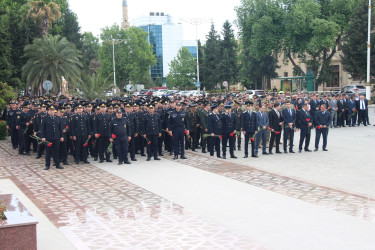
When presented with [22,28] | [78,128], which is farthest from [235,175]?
[22,28]

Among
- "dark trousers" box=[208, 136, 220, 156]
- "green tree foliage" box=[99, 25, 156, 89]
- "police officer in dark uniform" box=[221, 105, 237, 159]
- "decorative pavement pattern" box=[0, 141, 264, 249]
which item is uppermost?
"green tree foliage" box=[99, 25, 156, 89]

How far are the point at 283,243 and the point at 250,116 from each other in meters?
8.44

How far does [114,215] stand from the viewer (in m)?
8.12

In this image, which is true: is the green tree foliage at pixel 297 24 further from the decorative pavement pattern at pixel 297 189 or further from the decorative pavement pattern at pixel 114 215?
the decorative pavement pattern at pixel 114 215

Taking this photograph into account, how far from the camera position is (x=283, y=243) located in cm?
646

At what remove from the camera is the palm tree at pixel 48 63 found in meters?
36.0

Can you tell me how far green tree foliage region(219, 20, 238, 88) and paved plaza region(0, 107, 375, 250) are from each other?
4602cm

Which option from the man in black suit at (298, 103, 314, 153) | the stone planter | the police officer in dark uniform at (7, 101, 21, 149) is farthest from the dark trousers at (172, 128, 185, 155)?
the stone planter

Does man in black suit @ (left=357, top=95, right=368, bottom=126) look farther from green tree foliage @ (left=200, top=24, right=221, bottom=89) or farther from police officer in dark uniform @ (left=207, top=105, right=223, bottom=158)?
green tree foliage @ (left=200, top=24, right=221, bottom=89)

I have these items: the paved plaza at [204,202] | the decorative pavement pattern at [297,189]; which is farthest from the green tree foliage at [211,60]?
the decorative pavement pattern at [297,189]

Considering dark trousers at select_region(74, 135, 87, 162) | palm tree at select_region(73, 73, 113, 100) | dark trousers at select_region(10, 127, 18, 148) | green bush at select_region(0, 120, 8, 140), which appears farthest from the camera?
palm tree at select_region(73, 73, 113, 100)

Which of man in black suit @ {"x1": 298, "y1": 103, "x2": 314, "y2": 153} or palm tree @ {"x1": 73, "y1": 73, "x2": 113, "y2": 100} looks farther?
palm tree @ {"x1": 73, "y1": 73, "x2": 113, "y2": 100}

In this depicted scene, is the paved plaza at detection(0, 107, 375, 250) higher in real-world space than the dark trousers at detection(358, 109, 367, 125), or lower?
lower

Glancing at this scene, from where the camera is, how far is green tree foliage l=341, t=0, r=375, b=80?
139ft
